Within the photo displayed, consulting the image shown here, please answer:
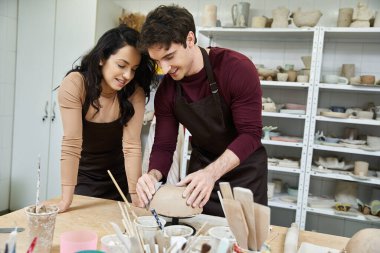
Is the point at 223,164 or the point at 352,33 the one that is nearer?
the point at 223,164

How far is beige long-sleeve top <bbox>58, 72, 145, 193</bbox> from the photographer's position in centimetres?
137

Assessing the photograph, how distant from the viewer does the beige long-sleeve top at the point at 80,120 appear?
4.48 ft

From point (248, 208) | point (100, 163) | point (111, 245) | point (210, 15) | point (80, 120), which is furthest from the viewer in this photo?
point (210, 15)

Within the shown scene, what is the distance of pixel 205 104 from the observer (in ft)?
4.80

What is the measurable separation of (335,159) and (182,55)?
1.91 m

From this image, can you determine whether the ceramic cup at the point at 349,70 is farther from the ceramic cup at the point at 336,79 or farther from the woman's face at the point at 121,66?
the woman's face at the point at 121,66

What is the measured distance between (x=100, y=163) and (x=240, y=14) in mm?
1742

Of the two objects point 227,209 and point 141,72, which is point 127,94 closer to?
point 141,72

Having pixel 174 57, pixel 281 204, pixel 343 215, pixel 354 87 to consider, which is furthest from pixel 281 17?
pixel 174 57

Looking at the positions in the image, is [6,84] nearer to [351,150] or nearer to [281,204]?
[281,204]

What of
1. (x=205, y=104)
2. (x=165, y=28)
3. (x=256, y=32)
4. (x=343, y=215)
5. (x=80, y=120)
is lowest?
(x=343, y=215)

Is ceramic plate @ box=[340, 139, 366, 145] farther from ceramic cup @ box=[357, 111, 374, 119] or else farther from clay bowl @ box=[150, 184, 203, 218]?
clay bowl @ box=[150, 184, 203, 218]

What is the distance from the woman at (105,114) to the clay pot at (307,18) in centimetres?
158

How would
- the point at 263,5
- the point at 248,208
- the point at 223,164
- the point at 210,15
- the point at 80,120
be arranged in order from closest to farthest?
A: the point at 248,208 → the point at 223,164 → the point at 80,120 → the point at 210,15 → the point at 263,5
